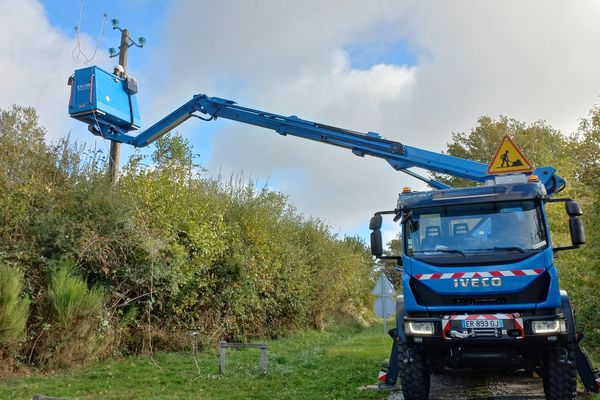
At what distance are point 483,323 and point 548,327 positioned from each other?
2.60ft

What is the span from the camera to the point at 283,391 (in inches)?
368

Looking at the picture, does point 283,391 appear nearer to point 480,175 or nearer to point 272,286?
point 480,175

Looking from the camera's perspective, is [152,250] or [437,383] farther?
[152,250]

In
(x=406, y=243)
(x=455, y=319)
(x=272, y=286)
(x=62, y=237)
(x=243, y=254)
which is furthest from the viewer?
(x=272, y=286)

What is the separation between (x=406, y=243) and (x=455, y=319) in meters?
1.34

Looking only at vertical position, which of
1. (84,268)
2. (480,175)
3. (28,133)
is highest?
(28,133)

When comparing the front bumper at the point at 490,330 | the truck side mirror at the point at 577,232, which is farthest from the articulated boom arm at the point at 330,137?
the front bumper at the point at 490,330

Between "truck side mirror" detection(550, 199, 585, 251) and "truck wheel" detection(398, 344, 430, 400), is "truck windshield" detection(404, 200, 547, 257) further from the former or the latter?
"truck wheel" detection(398, 344, 430, 400)

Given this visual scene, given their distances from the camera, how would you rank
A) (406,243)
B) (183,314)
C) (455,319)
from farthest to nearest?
(183,314) → (406,243) → (455,319)

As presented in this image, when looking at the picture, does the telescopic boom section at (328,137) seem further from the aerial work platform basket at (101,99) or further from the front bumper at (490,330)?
the front bumper at (490,330)

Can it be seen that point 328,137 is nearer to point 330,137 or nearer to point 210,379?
point 330,137

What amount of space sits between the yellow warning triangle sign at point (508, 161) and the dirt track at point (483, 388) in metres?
3.55

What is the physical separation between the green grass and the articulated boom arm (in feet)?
14.7

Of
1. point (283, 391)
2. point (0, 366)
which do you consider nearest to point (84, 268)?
point (0, 366)
